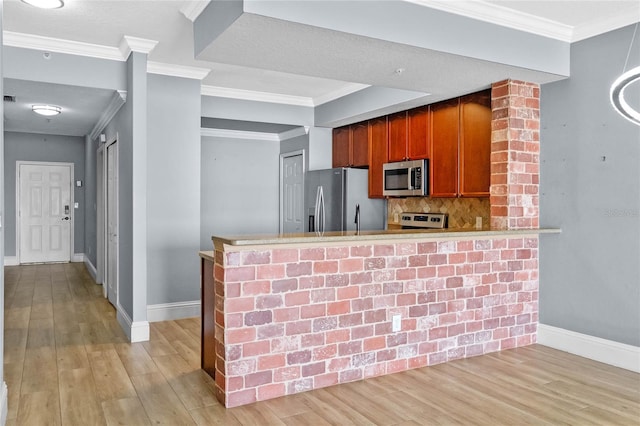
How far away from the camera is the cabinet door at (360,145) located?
5.84 meters

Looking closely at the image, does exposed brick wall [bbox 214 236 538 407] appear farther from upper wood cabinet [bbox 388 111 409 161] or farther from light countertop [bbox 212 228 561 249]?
upper wood cabinet [bbox 388 111 409 161]

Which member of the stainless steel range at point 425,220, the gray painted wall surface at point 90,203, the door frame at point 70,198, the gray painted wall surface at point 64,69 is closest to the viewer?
the gray painted wall surface at point 64,69

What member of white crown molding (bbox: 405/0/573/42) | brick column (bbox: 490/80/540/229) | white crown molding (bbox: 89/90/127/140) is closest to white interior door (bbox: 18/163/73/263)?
white crown molding (bbox: 89/90/127/140)

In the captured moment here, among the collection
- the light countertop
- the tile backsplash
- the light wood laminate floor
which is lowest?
the light wood laminate floor

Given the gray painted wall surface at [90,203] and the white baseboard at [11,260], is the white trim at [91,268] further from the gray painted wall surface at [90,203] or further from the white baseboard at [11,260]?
the white baseboard at [11,260]

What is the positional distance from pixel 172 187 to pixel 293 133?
7.49ft

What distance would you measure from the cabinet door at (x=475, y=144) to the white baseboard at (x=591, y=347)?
1.25m

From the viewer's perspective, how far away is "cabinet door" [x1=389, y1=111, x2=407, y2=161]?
17.3 ft

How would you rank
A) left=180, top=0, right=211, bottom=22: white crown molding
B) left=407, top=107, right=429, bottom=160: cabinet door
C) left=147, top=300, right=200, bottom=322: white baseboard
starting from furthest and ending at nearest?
left=407, top=107, right=429, bottom=160: cabinet door < left=147, top=300, right=200, bottom=322: white baseboard < left=180, top=0, right=211, bottom=22: white crown molding

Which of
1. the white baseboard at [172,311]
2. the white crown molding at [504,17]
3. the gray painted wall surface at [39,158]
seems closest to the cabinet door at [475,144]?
the white crown molding at [504,17]

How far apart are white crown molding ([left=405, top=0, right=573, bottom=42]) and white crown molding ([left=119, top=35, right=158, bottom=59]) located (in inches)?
88.1

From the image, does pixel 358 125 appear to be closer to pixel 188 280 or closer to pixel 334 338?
pixel 188 280

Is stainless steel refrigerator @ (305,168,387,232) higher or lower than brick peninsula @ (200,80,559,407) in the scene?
higher

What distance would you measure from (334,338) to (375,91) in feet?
9.58
